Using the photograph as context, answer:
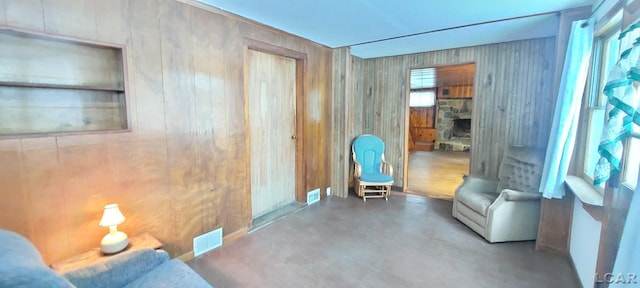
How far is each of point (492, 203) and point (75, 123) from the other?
12.3 feet

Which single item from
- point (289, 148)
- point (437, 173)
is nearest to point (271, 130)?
point (289, 148)

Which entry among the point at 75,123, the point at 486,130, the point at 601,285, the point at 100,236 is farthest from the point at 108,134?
the point at 486,130

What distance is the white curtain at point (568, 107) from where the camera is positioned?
223 centimetres

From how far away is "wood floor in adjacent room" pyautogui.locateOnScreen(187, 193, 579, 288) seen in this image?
87.0 inches

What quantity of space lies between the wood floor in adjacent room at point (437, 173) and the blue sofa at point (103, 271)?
3.81m

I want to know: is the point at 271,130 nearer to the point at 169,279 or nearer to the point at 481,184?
the point at 169,279

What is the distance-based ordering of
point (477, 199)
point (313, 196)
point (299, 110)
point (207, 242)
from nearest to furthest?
1. point (207, 242)
2. point (477, 199)
3. point (299, 110)
4. point (313, 196)

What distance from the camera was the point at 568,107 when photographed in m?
Result: 2.30

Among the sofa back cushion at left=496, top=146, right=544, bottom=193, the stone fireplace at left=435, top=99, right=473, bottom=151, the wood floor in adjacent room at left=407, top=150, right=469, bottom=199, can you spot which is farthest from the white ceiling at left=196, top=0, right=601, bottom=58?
the stone fireplace at left=435, top=99, right=473, bottom=151

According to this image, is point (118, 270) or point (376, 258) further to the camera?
point (376, 258)

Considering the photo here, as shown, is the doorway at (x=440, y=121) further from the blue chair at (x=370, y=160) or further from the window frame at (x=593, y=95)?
the window frame at (x=593, y=95)

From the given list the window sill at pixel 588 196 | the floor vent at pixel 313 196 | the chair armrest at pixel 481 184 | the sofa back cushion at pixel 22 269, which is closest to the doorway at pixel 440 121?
the chair armrest at pixel 481 184

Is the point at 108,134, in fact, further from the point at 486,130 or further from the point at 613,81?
the point at 486,130

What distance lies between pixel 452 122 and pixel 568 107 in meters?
8.08
